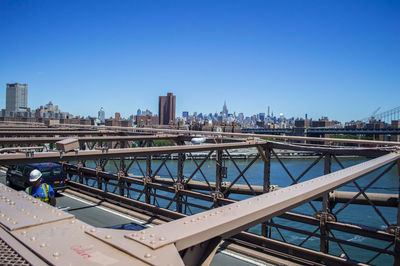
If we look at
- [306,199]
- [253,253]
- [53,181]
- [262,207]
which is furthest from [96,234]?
[53,181]

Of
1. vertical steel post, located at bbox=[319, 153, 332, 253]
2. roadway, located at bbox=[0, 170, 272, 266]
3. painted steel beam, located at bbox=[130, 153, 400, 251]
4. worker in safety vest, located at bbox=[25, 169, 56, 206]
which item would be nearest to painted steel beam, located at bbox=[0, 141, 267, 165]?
worker in safety vest, located at bbox=[25, 169, 56, 206]

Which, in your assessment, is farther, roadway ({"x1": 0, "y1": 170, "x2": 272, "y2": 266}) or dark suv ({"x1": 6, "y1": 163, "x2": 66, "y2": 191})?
dark suv ({"x1": 6, "y1": 163, "x2": 66, "y2": 191})

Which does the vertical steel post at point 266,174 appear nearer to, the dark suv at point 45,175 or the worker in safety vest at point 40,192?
the worker in safety vest at point 40,192

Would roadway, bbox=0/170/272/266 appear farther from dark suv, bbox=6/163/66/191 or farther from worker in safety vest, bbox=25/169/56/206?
worker in safety vest, bbox=25/169/56/206

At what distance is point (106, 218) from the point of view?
10531 mm

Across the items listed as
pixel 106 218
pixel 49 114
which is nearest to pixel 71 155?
pixel 106 218

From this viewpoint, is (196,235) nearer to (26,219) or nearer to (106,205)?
(26,219)

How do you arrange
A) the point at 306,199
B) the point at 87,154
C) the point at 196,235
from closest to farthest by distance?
the point at 196,235
the point at 306,199
the point at 87,154

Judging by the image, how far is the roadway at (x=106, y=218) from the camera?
738 cm

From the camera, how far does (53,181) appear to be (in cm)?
1380

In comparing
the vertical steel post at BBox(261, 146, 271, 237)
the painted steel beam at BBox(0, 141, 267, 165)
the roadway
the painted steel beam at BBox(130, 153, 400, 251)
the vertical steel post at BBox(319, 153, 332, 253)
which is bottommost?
the roadway

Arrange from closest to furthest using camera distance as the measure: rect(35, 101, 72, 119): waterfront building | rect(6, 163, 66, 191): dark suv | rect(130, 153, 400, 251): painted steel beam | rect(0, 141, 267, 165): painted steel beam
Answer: rect(130, 153, 400, 251): painted steel beam
rect(0, 141, 267, 165): painted steel beam
rect(6, 163, 66, 191): dark suv
rect(35, 101, 72, 119): waterfront building

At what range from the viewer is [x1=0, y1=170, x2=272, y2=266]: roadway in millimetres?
7379

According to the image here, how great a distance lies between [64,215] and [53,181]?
1235cm
